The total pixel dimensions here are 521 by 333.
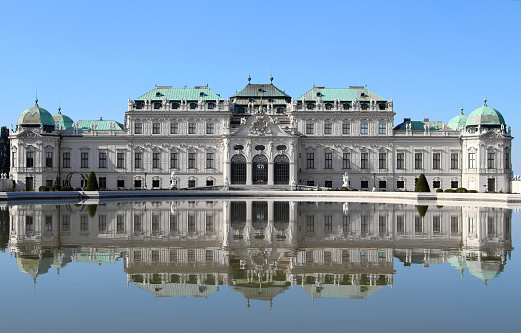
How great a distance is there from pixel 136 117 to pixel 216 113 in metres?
11.3

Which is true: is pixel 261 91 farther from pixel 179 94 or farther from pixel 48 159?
pixel 48 159

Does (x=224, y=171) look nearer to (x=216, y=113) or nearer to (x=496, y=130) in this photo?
(x=216, y=113)

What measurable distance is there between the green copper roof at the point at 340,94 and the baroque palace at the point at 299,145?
0.62 ft

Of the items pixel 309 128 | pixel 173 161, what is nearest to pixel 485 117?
pixel 309 128

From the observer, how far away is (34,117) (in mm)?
78188

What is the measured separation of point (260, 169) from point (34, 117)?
105 feet

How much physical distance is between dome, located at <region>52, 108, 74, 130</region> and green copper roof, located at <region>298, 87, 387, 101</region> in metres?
35.7

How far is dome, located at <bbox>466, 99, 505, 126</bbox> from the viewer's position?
3115 inches

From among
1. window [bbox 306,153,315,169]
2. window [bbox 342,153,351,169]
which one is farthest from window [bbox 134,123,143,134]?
window [bbox 342,153,351,169]

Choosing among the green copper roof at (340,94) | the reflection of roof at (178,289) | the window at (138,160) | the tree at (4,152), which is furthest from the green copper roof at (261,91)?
the reflection of roof at (178,289)

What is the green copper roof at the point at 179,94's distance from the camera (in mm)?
80250

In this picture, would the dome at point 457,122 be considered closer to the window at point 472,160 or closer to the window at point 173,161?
the window at point 472,160

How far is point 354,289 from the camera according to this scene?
13.6 m

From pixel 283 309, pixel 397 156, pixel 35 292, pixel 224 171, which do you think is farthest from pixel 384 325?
pixel 397 156
